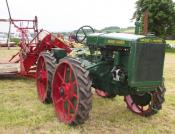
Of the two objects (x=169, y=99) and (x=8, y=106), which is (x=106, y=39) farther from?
(x=169, y=99)

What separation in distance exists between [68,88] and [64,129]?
2.31ft

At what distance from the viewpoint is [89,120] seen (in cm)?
649

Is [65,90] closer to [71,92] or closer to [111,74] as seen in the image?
[71,92]

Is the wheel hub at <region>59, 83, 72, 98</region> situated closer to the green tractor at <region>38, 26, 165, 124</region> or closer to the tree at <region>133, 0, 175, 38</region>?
the green tractor at <region>38, 26, 165, 124</region>

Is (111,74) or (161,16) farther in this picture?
(161,16)

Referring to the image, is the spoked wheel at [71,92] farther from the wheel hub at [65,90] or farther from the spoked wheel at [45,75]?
the spoked wheel at [45,75]

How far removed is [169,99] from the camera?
27.9 feet

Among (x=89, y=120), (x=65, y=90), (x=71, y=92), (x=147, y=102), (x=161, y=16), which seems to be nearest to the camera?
(x=71, y=92)

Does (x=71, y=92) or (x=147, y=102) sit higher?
(x=71, y=92)

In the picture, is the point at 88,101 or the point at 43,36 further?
the point at 43,36

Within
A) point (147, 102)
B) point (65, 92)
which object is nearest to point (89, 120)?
point (65, 92)

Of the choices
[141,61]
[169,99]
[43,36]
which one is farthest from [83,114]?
[43,36]

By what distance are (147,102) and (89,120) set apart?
1.12 meters

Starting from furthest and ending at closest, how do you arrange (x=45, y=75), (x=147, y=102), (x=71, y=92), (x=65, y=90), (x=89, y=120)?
(x=45, y=75) < (x=147, y=102) < (x=89, y=120) < (x=65, y=90) < (x=71, y=92)
